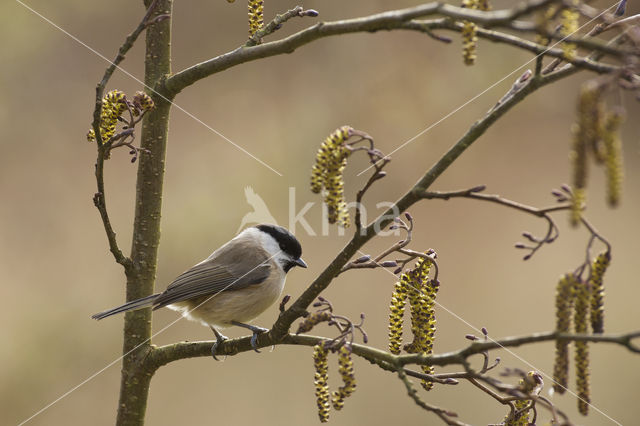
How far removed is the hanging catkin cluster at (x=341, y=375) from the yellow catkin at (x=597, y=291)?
0.50 metres

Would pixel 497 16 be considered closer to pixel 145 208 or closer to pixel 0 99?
pixel 145 208

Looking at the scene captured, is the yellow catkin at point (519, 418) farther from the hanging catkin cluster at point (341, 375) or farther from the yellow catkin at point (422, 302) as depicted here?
the hanging catkin cluster at point (341, 375)

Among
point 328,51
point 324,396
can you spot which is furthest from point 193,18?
point 324,396

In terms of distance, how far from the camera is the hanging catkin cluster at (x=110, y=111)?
1.83 m

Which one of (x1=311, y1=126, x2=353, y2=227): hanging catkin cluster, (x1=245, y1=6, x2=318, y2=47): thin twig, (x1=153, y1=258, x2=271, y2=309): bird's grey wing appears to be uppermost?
(x1=245, y1=6, x2=318, y2=47): thin twig

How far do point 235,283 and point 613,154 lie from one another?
232 cm

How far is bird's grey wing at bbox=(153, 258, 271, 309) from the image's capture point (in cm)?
298

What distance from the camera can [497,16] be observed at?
3.55 feet

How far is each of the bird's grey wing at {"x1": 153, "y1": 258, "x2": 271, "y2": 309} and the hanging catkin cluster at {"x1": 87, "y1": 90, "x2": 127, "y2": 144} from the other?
1119mm

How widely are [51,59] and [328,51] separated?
2214 millimetres

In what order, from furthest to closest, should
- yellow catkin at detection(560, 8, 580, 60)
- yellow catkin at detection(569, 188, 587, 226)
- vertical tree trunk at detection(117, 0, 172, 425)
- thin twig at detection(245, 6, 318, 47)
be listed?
vertical tree trunk at detection(117, 0, 172, 425) < thin twig at detection(245, 6, 318, 47) < yellow catkin at detection(560, 8, 580, 60) < yellow catkin at detection(569, 188, 587, 226)

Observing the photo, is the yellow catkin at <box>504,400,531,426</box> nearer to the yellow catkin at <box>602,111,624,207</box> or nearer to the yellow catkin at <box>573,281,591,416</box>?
the yellow catkin at <box>573,281,591,416</box>

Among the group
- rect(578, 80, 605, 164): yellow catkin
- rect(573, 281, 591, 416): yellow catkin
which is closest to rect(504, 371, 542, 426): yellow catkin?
rect(573, 281, 591, 416): yellow catkin

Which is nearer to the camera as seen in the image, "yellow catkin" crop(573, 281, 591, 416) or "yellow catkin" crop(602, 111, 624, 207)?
"yellow catkin" crop(602, 111, 624, 207)
